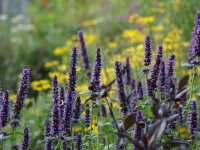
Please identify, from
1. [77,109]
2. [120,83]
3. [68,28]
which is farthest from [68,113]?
Answer: [68,28]

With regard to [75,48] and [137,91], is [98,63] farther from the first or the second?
[137,91]

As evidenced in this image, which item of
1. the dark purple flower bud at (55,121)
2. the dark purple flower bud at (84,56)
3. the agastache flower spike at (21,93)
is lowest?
the dark purple flower bud at (55,121)

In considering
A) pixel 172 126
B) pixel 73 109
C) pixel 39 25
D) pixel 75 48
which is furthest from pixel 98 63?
pixel 39 25

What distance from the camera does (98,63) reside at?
1.64 m

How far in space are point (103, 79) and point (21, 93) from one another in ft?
4.61

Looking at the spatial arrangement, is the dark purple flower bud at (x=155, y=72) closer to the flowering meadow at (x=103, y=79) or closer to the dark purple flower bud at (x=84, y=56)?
the flowering meadow at (x=103, y=79)

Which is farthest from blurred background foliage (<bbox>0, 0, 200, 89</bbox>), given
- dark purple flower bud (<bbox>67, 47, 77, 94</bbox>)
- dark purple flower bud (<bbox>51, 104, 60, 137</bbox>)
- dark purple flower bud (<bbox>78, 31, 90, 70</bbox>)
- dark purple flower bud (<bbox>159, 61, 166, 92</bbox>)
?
dark purple flower bud (<bbox>51, 104, 60, 137</bbox>)

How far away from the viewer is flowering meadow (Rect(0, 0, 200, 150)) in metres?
1.51

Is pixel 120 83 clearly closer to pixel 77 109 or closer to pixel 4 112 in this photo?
pixel 77 109

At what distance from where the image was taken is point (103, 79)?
2973 mm

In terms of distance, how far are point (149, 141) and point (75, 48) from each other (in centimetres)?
83

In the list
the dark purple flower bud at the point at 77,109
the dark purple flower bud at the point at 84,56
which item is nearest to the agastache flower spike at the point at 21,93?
the dark purple flower bud at the point at 77,109

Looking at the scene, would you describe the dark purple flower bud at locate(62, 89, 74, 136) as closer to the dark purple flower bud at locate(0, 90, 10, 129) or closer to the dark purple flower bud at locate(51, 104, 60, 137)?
the dark purple flower bud at locate(51, 104, 60, 137)

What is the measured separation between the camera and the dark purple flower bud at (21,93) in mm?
1631
